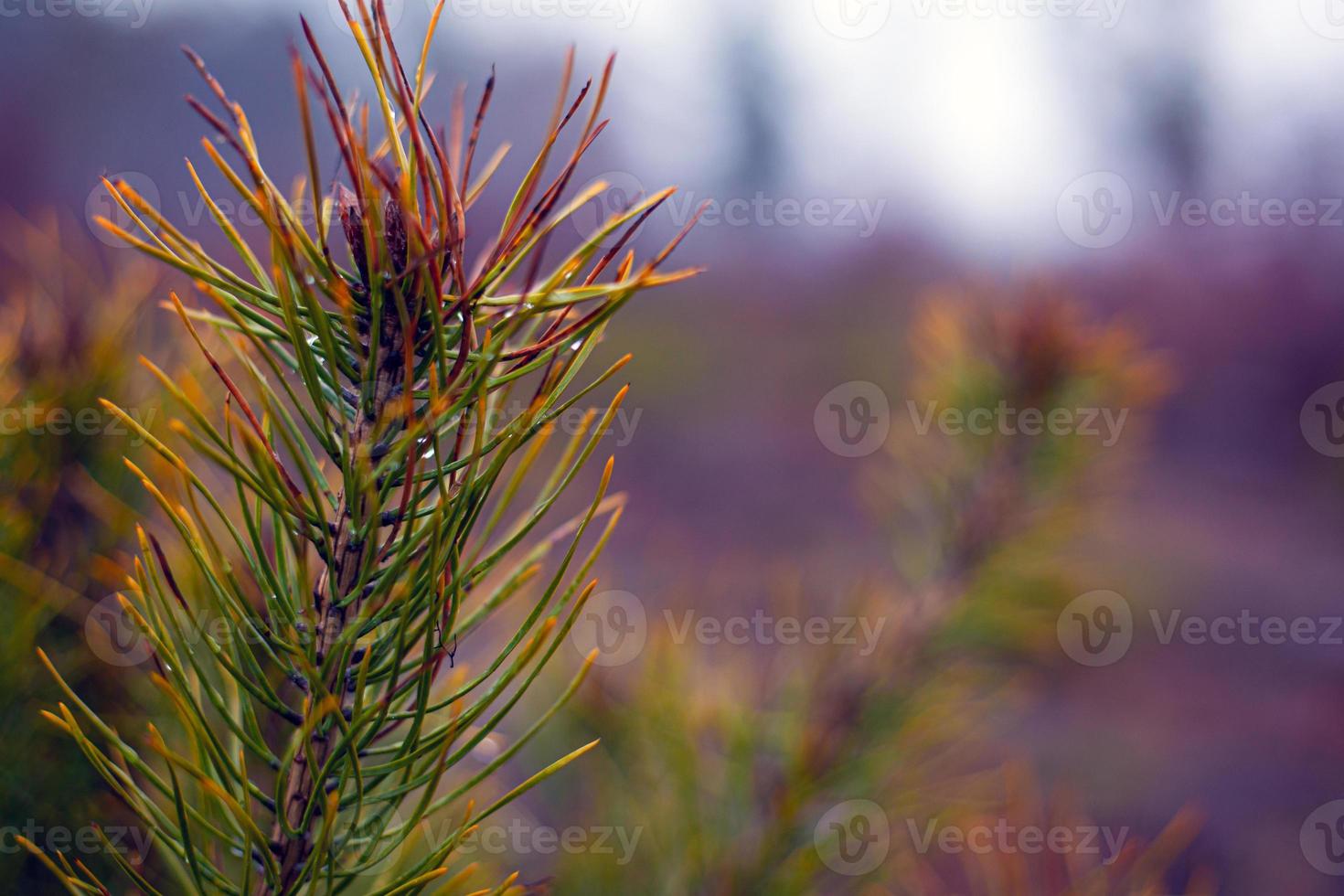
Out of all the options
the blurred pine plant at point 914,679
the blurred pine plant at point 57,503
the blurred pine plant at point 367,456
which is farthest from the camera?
the blurred pine plant at point 914,679

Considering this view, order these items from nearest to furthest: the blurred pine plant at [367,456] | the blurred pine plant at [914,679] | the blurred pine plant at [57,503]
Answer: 1. the blurred pine plant at [367,456]
2. the blurred pine plant at [57,503]
3. the blurred pine plant at [914,679]

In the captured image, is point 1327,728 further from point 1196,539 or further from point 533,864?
point 533,864

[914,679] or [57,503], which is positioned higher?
[57,503]

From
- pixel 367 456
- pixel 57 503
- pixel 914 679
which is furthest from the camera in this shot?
pixel 914 679

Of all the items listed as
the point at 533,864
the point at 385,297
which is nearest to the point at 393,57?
the point at 385,297

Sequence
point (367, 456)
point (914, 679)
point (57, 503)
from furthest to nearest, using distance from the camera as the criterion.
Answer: point (914, 679), point (57, 503), point (367, 456)

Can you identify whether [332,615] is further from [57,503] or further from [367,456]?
[57,503]

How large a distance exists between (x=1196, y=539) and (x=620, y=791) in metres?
4.58

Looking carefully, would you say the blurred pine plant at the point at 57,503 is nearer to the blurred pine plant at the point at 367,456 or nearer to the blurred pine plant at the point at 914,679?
the blurred pine plant at the point at 367,456

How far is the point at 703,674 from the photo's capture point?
0.69 meters

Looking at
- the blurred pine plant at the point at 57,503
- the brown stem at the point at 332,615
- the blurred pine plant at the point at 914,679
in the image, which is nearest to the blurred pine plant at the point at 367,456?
the brown stem at the point at 332,615

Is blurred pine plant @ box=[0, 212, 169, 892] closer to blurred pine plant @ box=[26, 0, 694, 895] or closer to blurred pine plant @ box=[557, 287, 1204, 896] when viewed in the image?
blurred pine plant @ box=[26, 0, 694, 895]

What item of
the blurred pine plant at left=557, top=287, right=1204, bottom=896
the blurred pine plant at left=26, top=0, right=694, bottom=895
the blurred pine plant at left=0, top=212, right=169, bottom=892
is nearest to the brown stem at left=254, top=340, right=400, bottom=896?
the blurred pine plant at left=26, top=0, right=694, bottom=895

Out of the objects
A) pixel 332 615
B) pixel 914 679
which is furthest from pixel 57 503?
pixel 914 679
